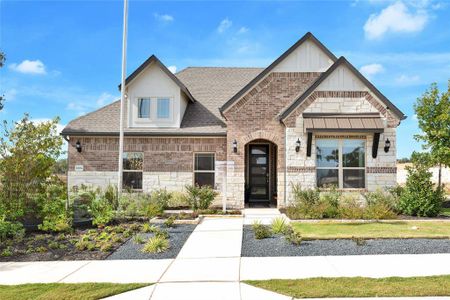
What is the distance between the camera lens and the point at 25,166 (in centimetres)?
1130

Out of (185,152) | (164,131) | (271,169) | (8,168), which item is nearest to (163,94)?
(164,131)

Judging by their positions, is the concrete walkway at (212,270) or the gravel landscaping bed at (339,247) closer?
the concrete walkway at (212,270)

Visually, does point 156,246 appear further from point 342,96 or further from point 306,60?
point 306,60

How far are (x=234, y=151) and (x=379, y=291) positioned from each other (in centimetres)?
1021

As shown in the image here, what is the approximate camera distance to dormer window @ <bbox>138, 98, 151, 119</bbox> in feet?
54.5

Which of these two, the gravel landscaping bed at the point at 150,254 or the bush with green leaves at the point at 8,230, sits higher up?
the bush with green leaves at the point at 8,230

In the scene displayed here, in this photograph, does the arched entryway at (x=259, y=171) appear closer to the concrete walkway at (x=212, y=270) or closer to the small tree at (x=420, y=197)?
the small tree at (x=420, y=197)

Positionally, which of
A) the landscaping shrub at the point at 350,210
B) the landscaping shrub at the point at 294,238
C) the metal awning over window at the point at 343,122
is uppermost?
the metal awning over window at the point at 343,122

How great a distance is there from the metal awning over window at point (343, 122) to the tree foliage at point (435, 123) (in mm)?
5914

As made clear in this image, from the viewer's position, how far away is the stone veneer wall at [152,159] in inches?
628

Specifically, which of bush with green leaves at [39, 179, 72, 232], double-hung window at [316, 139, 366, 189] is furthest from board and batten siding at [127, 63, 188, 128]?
double-hung window at [316, 139, 366, 189]

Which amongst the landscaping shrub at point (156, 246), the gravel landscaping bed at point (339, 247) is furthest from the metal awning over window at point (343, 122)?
the landscaping shrub at point (156, 246)

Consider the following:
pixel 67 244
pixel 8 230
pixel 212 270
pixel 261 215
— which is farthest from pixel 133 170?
pixel 212 270

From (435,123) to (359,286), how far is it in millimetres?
16527
